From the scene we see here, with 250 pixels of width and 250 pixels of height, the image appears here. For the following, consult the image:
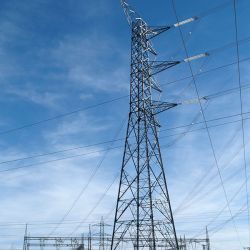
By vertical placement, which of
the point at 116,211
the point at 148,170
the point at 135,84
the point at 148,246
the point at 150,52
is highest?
the point at 150,52

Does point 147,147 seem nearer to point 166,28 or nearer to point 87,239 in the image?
point 166,28

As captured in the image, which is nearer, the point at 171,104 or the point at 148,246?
the point at 148,246

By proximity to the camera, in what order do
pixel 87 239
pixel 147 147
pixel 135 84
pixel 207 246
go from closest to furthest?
pixel 147 147 < pixel 135 84 < pixel 87 239 < pixel 207 246

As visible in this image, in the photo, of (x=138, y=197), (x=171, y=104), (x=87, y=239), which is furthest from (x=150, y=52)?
(x=87, y=239)

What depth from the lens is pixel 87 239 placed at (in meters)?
65.6

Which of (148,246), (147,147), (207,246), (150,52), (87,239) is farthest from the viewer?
(207,246)

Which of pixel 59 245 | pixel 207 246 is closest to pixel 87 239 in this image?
pixel 59 245

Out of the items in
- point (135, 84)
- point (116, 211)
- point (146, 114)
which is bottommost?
point (116, 211)

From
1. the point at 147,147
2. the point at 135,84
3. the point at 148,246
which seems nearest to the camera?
the point at 148,246

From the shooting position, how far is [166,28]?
3088 centimetres

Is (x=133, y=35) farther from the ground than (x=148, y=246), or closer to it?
farther from the ground

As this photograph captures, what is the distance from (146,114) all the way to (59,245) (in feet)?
142

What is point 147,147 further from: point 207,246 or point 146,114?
point 207,246

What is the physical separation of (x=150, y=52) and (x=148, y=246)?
13882 millimetres
